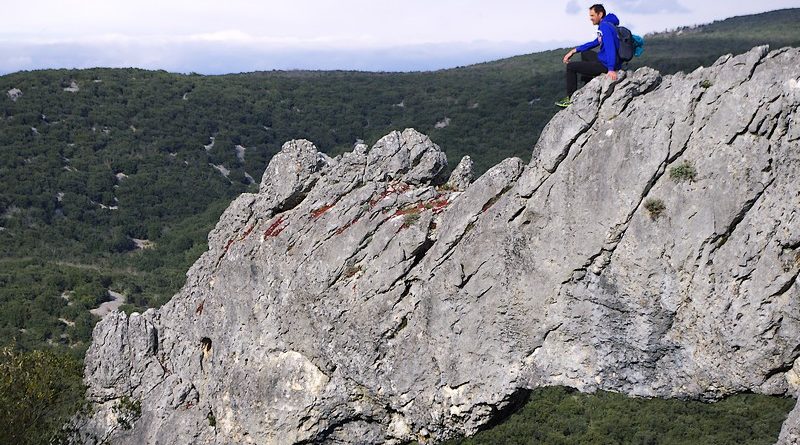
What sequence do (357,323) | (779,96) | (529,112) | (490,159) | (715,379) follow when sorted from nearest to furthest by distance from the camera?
(779,96)
(715,379)
(357,323)
(490,159)
(529,112)

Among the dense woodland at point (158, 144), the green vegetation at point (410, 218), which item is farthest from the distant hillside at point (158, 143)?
the green vegetation at point (410, 218)

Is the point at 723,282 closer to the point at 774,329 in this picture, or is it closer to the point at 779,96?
the point at 774,329

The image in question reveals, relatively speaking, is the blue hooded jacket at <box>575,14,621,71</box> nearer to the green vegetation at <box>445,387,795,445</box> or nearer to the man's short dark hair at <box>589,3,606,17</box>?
the man's short dark hair at <box>589,3,606,17</box>

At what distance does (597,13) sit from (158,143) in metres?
105

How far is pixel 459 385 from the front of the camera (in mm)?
25500

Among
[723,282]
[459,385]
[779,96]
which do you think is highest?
[779,96]

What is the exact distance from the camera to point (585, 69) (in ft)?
79.9

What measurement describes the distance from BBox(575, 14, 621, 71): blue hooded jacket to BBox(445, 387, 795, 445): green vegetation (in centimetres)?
3364

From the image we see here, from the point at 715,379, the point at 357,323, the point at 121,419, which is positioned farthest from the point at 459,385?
the point at 121,419

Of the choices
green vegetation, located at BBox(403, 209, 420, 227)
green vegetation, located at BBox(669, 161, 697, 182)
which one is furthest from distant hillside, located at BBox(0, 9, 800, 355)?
green vegetation, located at BBox(669, 161, 697, 182)

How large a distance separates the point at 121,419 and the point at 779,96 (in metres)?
24.9

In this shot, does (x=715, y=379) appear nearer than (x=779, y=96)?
No

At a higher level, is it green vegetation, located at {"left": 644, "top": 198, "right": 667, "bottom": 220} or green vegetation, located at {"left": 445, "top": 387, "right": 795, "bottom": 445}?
green vegetation, located at {"left": 644, "top": 198, "right": 667, "bottom": 220}

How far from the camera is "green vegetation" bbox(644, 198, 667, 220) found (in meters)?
21.7
